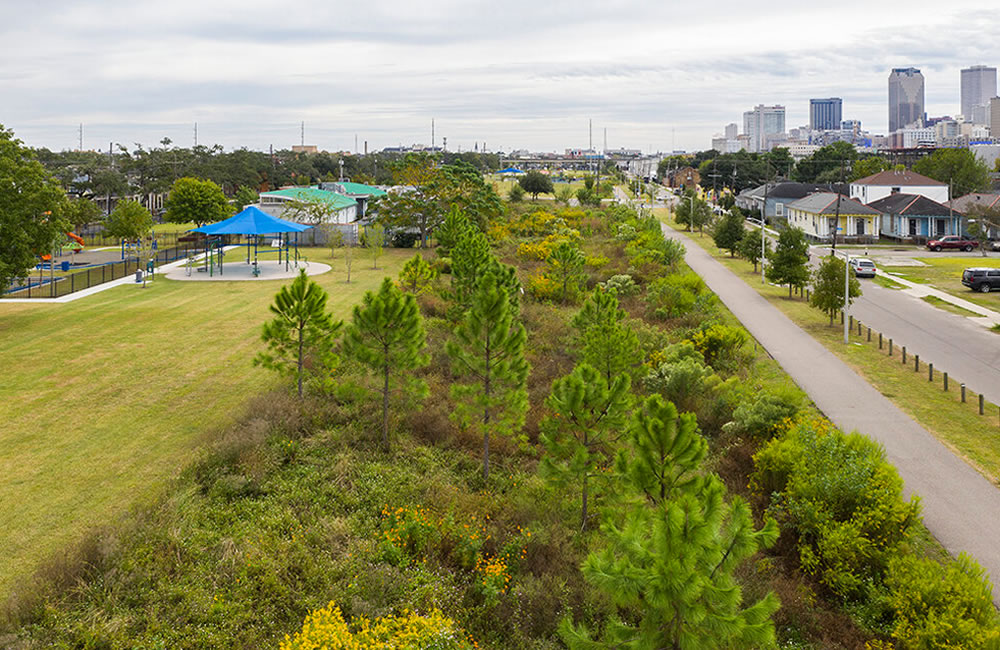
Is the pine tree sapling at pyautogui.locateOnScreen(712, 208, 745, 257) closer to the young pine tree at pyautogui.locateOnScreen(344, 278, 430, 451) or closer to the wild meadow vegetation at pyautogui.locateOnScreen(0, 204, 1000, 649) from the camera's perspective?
the wild meadow vegetation at pyautogui.locateOnScreen(0, 204, 1000, 649)

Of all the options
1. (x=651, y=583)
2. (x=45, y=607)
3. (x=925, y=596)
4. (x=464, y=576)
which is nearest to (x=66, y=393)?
(x=45, y=607)

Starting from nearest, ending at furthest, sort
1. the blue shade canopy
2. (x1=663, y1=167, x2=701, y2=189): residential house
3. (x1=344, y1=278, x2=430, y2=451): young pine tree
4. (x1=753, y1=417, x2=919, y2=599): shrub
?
1. (x1=753, y1=417, x2=919, y2=599): shrub
2. (x1=344, y1=278, x2=430, y2=451): young pine tree
3. the blue shade canopy
4. (x1=663, y1=167, x2=701, y2=189): residential house

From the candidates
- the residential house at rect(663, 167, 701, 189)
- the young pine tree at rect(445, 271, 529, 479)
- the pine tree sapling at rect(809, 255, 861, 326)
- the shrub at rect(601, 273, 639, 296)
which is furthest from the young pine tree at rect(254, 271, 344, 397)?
the residential house at rect(663, 167, 701, 189)

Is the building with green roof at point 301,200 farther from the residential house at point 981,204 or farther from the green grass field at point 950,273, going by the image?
the residential house at point 981,204

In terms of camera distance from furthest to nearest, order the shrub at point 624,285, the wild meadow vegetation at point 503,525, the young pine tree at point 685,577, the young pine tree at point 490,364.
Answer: the shrub at point 624,285 → the young pine tree at point 490,364 → the wild meadow vegetation at point 503,525 → the young pine tree at point 685,577

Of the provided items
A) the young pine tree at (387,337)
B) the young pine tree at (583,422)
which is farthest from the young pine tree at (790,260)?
the young pine tree at (583,422)

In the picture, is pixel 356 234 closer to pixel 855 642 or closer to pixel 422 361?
pixel 422 361

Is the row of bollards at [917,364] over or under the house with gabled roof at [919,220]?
under

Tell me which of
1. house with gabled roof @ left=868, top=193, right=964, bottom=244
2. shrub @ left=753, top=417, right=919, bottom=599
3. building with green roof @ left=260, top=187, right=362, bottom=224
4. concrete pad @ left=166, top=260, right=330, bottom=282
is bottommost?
shrub @ left=753, top=417, right=919, bottom=599
